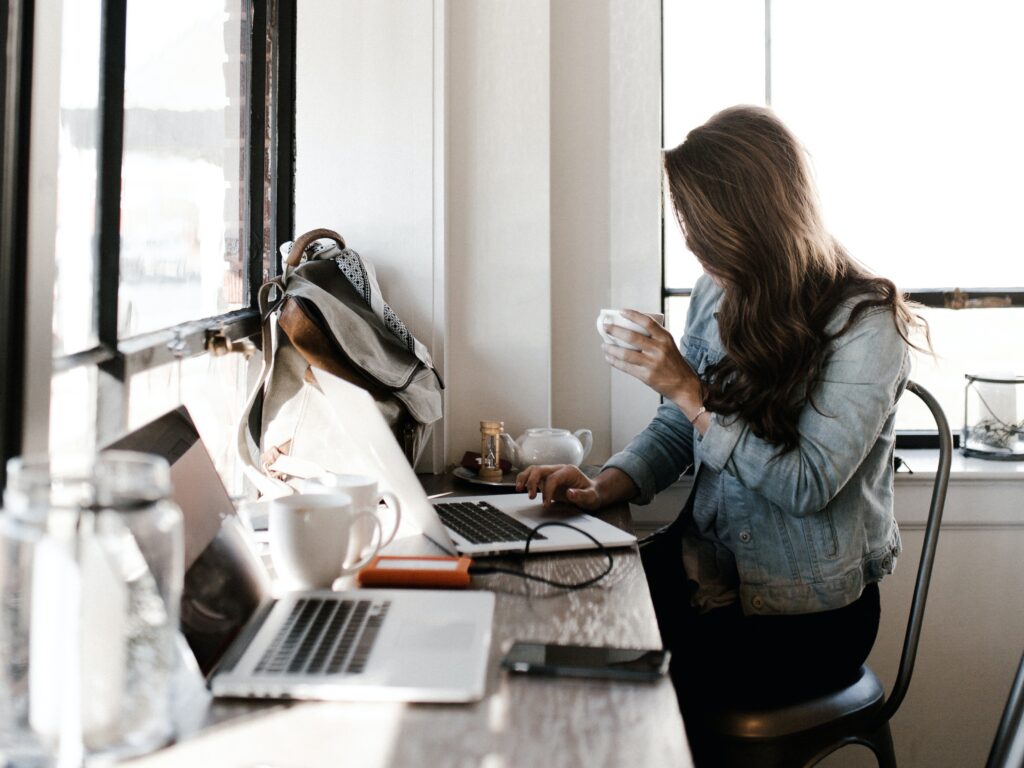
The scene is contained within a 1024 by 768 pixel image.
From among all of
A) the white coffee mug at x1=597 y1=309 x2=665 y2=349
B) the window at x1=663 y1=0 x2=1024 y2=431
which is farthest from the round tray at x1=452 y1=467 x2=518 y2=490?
the window at x1=663 y1=0 x2=1024 y2=431

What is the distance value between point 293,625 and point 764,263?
1002 millimetres

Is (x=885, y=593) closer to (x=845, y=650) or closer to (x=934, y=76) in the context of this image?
(x=845, y=650)

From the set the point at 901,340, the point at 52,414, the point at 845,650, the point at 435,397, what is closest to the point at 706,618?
the point at 845,650

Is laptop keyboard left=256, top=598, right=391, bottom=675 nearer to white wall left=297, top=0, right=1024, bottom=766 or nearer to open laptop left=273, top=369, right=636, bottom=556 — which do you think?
open laptop left=273, top=369, right=636, bottom=556

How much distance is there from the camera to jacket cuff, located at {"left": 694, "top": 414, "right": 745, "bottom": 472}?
159cm

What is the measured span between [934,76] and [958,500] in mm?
1007

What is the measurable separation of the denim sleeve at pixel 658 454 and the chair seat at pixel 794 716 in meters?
0.48

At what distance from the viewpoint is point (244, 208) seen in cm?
205

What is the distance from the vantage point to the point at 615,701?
0.86 meters

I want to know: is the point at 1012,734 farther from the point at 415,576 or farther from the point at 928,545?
the point at 928,545

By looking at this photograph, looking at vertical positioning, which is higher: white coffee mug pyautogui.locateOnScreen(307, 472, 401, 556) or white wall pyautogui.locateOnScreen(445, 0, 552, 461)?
white wall pyautogui.locateOnScreen(445, 0, 552, 461)

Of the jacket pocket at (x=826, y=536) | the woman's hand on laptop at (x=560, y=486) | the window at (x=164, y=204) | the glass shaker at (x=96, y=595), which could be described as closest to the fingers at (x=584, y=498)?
the woman's hand on laptop at (x=560, y=486)

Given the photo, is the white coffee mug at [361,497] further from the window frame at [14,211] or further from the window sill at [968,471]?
the window sill at [968,471]

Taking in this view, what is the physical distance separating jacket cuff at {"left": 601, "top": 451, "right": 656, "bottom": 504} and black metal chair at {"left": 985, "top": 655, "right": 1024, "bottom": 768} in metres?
0.89
